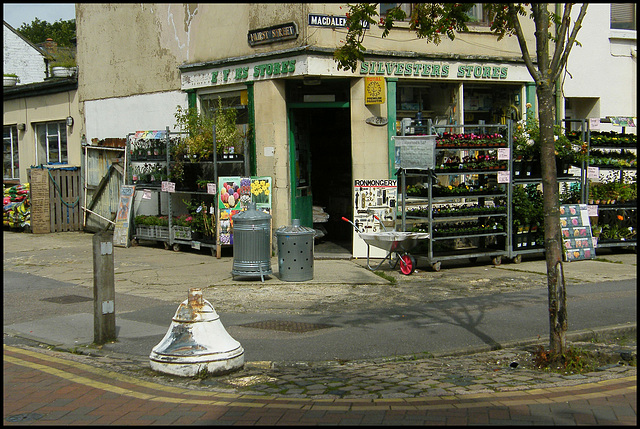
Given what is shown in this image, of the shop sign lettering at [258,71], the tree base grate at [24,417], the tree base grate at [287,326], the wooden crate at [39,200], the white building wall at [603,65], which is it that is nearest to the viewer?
the tree base grate at [24,417]

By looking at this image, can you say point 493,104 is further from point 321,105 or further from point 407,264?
point 407,264

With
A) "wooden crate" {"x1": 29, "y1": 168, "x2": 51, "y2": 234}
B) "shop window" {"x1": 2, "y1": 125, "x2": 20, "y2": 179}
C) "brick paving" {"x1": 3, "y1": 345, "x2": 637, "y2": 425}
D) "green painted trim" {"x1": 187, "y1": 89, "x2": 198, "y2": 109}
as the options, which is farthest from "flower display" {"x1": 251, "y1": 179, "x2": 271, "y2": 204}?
"shop window" {"x1": 2, "y1": 125, "x2": 20, "y2": 179}

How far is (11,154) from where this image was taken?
24359 millimetres

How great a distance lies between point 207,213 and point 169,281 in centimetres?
349

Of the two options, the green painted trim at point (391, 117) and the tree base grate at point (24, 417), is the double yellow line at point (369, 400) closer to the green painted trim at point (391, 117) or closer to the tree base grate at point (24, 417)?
the tree base grate at point (24, 417)

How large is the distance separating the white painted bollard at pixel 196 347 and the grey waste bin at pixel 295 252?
4.90 m

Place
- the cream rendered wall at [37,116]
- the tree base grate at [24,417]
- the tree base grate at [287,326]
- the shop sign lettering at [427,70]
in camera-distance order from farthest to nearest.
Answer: the cream rendered wall at [37,116], the shop sign lettering at [427,70], the tree base grate at [287,326], the tree base grate at [24,417]

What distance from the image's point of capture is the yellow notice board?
1490 centimetres

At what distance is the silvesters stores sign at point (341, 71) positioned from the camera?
14586 millimetres

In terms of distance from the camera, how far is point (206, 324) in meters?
7.11

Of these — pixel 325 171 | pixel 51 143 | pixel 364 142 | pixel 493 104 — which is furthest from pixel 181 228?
pixel 51 143

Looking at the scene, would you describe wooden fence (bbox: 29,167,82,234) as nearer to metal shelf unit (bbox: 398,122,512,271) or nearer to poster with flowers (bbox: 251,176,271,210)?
poster with flowers (bbox: 251,176,271,210)

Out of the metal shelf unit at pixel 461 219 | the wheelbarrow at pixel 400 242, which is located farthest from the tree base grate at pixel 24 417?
the metal shelf unit at pixel 461 219

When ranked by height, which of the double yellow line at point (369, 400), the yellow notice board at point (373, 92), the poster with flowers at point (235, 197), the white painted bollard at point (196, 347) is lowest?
the double yellow line at point (369, 400)
